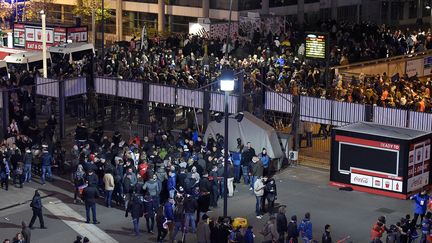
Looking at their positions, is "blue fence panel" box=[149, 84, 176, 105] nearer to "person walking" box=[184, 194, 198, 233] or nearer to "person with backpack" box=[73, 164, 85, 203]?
"person with backpack" box=[73, 164, 85, 203]

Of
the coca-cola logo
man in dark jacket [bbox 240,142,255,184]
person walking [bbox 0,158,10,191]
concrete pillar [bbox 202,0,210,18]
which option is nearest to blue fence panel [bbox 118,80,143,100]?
man in dark jacket [bbox 240,142,255,184]

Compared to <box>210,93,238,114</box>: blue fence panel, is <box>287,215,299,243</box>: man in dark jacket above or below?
below

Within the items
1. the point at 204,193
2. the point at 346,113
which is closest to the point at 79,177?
the point at 204,193

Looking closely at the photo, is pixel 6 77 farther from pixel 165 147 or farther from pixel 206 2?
pixel 206 2

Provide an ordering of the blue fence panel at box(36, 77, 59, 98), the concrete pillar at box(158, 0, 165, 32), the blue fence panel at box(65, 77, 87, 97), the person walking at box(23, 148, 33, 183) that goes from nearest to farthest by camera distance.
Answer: the person walking at box(23, 148, 33, 183) → the blue fence panel at box(36, 77, 59, 98) → the blue fence panel at box(65, 77, 87, 97) → the concrete pillar at box(158, 0, 165, 32)

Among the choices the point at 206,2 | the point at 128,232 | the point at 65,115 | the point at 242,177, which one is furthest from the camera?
the point at 206,2

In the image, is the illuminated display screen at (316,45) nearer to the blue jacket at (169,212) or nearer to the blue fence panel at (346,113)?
the blue fence panel at (346,113)

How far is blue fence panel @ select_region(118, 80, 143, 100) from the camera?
4003cm

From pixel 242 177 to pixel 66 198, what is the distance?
20.6ft

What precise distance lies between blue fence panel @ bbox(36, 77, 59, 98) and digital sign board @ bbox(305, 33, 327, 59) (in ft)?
35.9

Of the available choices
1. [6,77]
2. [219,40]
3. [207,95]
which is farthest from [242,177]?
[219,40]

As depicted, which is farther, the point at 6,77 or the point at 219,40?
the point at 219,40

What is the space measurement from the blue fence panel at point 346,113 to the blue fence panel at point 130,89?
8611 mm

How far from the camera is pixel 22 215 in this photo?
30188 mm
